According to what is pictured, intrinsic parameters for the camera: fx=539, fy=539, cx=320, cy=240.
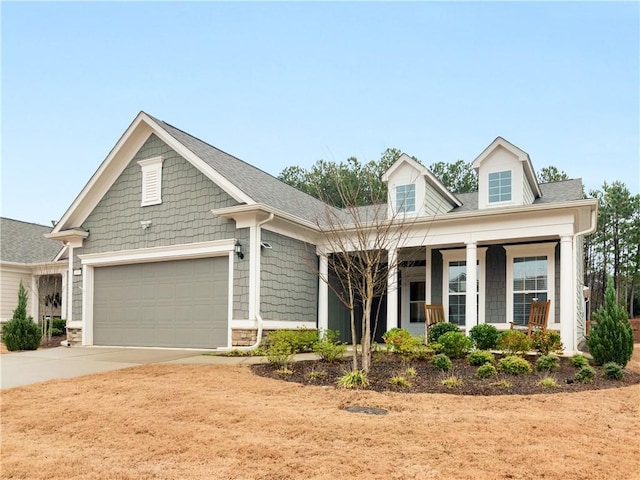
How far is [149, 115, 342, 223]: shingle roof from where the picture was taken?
13.2m

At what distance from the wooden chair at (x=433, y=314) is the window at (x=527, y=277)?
5.67ft

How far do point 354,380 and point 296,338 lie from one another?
3.97 metres

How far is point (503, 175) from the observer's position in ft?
45.0

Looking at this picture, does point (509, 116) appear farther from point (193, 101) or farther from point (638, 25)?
point (193, 101)

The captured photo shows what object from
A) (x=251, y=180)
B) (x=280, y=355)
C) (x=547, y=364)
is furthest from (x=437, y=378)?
(x=251, y=180)

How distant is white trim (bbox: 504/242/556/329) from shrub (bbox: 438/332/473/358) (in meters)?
3.46

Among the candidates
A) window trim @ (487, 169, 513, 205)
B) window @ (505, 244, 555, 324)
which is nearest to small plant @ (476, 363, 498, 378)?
window @ (505, 244, 555, 324)

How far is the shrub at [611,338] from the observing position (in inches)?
405

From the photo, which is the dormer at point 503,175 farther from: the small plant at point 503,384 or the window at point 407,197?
the small plant at point 503,384

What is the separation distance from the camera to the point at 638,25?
977cm

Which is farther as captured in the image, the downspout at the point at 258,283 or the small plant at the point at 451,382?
the downspout at the point at 258,283

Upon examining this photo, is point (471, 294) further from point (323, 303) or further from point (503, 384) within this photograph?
point (503, 384)

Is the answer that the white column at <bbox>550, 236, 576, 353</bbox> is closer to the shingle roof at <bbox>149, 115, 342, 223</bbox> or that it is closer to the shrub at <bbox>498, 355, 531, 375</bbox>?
the shrub at <bbox>498, 355, 531, 375</bbox>

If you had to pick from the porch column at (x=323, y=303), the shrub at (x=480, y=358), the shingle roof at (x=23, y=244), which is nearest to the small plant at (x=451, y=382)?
the shrub at (x=480, y=358)
